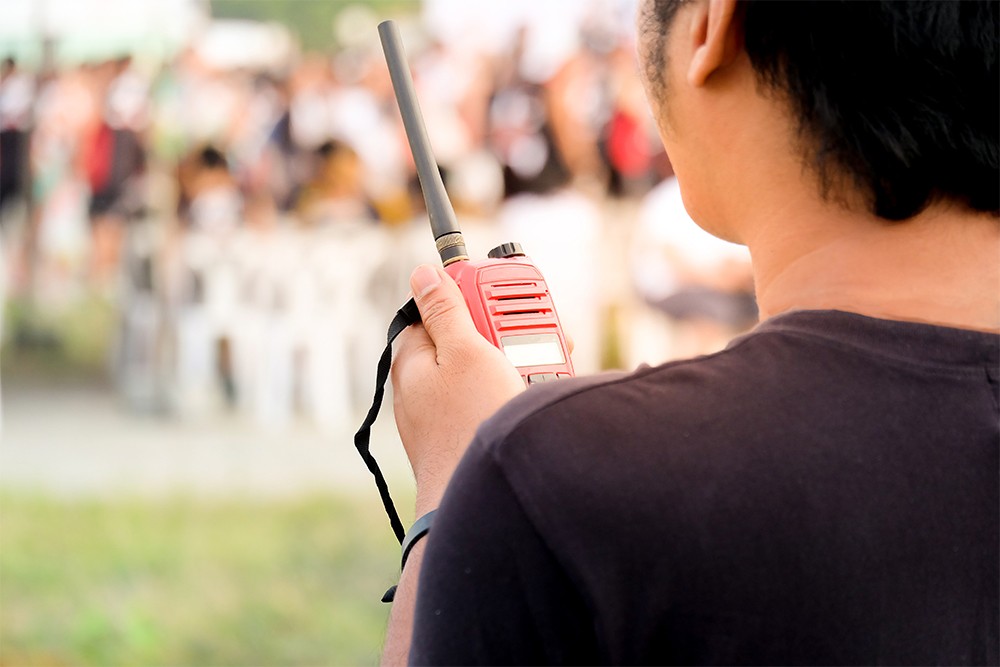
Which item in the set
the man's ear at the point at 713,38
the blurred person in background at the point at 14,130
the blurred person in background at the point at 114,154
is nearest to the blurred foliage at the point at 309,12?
the blurred person in background at the point at 114,154

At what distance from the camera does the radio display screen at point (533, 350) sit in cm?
87

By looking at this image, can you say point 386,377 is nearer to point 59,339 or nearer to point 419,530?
point 419,530

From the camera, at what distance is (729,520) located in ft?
1.88

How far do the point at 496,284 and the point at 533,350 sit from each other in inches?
2.4

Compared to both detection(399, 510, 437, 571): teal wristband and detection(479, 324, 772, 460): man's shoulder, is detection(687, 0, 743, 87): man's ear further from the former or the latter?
detection(399, 510, 437, 571): teal wristband

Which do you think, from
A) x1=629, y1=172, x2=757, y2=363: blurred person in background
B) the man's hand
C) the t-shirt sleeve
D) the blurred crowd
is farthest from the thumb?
the blurred crowd

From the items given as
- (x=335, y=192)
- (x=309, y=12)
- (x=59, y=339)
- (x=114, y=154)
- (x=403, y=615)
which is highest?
(x=309, y=12)

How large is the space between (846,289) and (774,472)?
0.14 metres

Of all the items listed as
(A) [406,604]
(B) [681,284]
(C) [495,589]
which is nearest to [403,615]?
(A) [406,604]

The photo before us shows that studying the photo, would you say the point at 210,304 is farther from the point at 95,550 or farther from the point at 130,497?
the point at 95,550

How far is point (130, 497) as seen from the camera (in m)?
4.74

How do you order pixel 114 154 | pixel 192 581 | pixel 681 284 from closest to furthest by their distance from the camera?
1. pixel 192 581
2. pixel 681 284
3. pixel 114 154

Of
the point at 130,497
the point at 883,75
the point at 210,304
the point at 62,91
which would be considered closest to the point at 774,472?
the point at 883,75

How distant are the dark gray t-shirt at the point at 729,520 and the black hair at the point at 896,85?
0.12 meters
